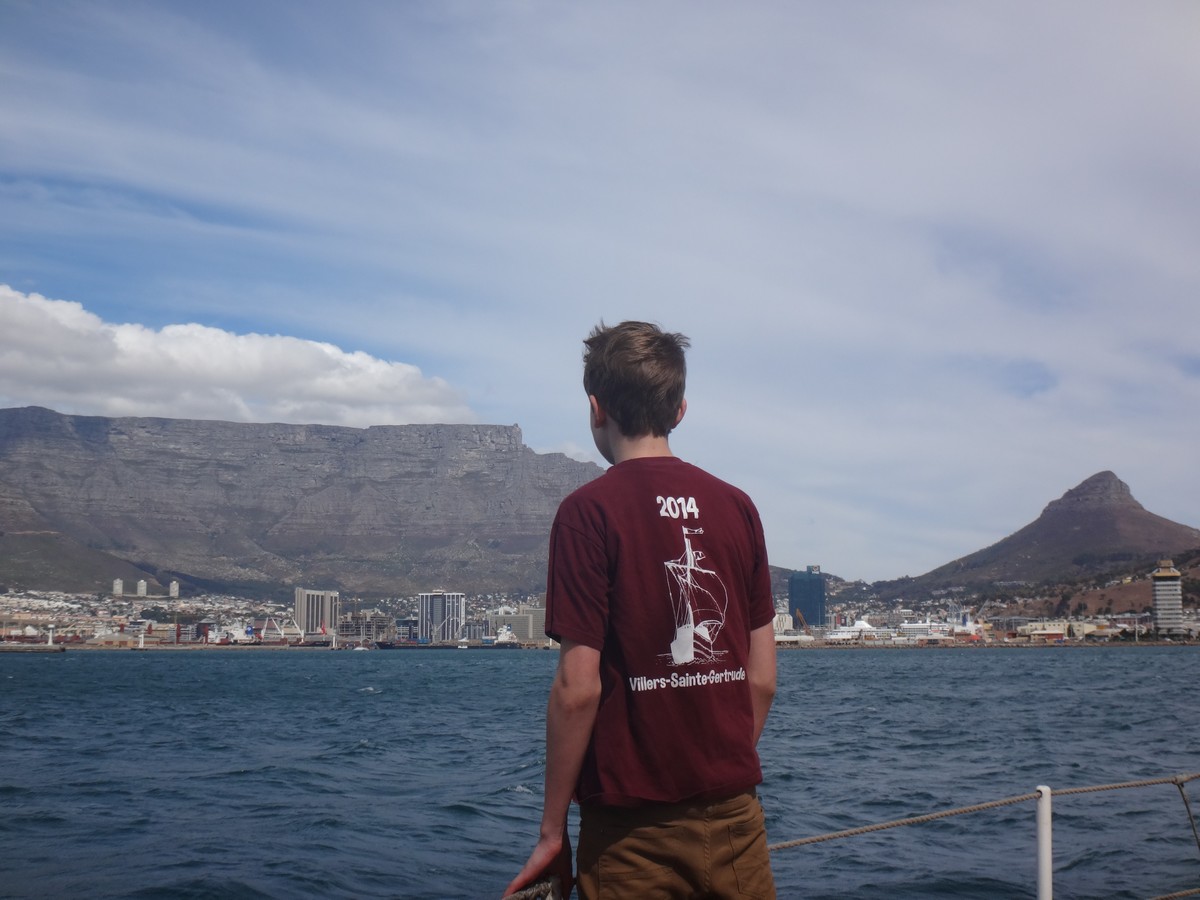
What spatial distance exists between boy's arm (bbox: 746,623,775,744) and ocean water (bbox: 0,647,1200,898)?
8760 mm

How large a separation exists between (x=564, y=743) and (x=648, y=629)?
0.32 m

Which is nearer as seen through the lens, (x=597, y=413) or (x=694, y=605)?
(x=694, y=605)

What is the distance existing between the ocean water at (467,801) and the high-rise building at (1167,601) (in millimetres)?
131926

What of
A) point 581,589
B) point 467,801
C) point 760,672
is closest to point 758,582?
point 760,672

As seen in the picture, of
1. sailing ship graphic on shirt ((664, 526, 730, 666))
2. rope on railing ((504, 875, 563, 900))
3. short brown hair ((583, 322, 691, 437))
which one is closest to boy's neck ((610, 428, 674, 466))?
short brown hair ((583, 322, 691, 437))

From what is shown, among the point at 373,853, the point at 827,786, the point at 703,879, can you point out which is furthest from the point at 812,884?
the point at 703,879

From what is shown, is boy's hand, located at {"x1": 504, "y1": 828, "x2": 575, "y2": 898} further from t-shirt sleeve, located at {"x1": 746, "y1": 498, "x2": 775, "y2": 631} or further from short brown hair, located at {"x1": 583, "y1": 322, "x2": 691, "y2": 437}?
short brown hair, located at {"x1": 583, "y1": 322, "x2": 691, "y2": 437}

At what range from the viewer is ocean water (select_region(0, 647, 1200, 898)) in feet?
37.2

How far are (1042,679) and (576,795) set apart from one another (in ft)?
215

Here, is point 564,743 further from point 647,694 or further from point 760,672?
point 760,672

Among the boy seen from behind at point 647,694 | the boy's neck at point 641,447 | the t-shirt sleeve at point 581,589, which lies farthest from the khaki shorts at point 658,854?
the boy's neck at point 641,447

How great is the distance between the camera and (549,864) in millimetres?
2350

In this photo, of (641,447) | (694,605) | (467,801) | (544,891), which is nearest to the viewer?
(544,891)

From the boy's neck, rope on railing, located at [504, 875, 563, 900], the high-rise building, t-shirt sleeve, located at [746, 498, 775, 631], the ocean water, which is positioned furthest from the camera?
the high-rise building
